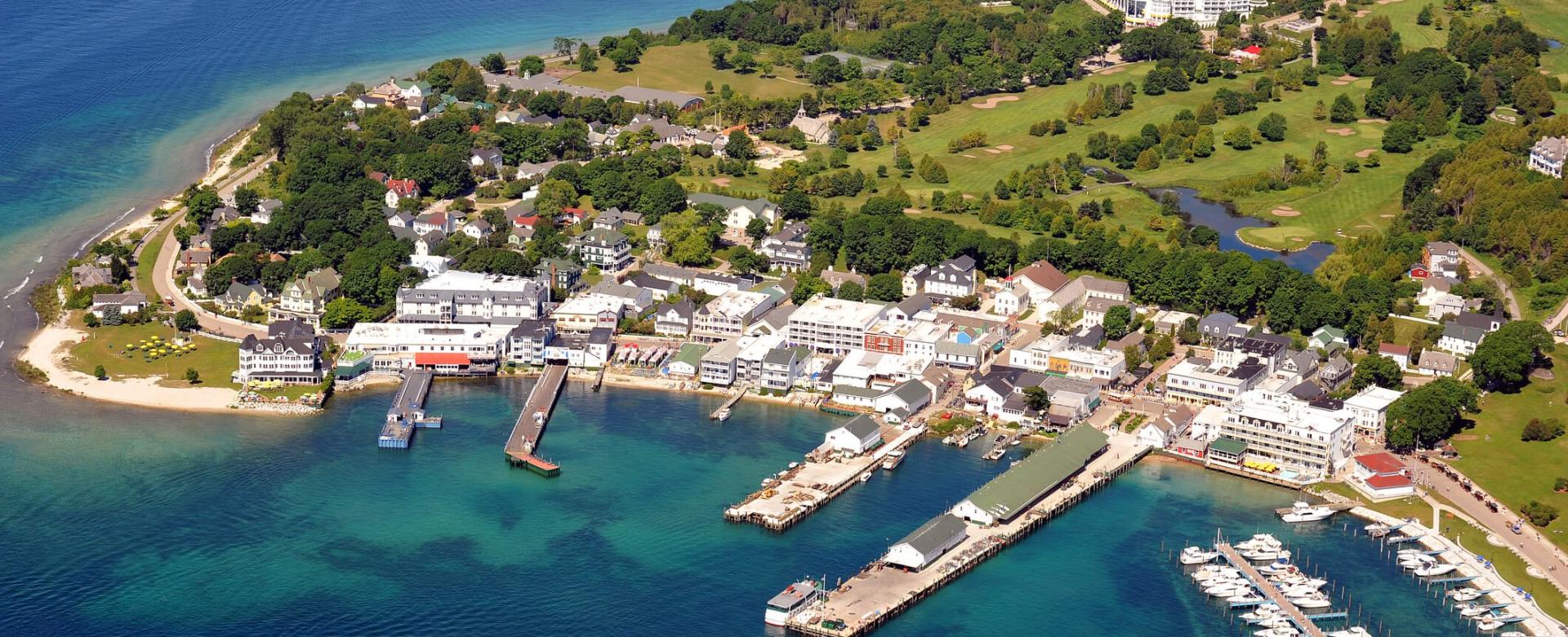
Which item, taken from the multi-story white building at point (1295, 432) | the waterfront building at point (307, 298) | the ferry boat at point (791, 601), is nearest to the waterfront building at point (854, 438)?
the ferry boat at point (791, 601)

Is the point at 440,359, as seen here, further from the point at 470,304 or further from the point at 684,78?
the point at 684,78

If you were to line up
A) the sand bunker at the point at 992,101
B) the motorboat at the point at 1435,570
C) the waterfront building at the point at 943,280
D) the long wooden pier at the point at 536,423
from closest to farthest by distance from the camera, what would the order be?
the motorboat at the point at 1435,570
the long wooden pier at the point at 536,423
the waterfront building at the point at 943,280
the sand bunker at the point at 992,101

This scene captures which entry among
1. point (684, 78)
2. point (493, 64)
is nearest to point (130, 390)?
point (493, 64)

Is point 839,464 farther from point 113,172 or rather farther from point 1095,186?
point 113,172

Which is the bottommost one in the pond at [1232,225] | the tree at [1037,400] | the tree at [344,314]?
the pond at [1232,225]

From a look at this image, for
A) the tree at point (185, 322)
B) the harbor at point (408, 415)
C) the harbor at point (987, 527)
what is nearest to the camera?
the harbor at point (987, 527)

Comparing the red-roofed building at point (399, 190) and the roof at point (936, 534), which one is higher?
the red-roofed building at point (399, 190)

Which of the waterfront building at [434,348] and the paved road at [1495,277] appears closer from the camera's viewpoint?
the waterfront building at [434,348]

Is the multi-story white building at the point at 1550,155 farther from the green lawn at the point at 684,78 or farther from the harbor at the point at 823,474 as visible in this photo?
the harbor at the point at 823,474
